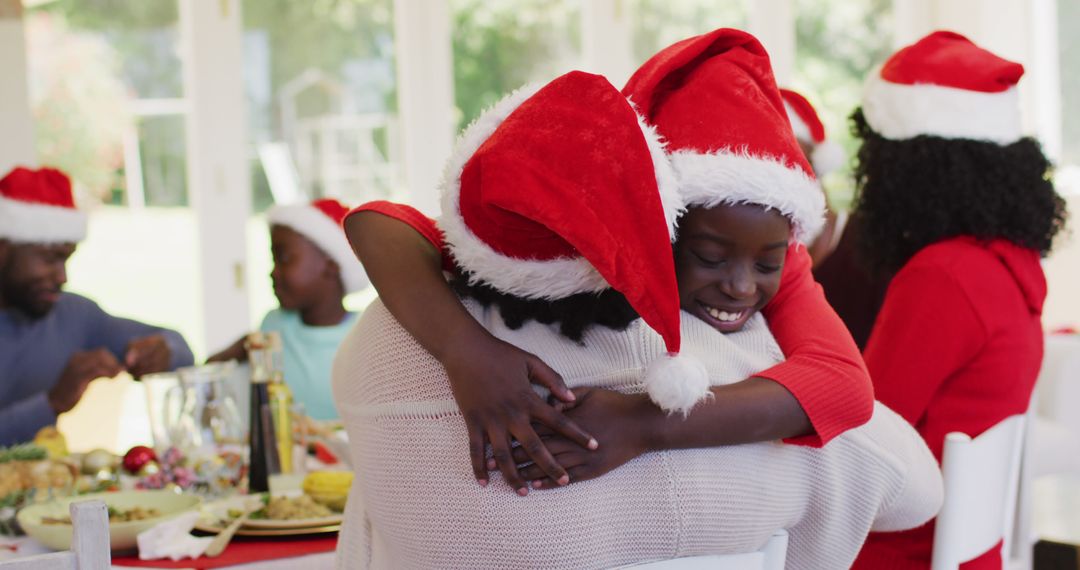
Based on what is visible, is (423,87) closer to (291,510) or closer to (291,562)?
(291,510)

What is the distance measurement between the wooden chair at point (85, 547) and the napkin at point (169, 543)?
0.46 metres

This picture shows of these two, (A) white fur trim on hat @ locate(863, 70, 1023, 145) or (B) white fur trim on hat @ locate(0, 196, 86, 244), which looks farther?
(B) white fur trim on hat @ locate(0, 196, 86, 244)

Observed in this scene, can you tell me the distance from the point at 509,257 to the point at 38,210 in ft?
7.95

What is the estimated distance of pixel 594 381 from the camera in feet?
3.23

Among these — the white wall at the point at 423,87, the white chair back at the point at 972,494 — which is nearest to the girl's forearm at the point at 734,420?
the white chair back at the point at 972,494

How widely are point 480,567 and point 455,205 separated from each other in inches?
12.6

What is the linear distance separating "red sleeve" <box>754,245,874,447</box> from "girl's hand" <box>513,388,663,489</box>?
159 millimetres

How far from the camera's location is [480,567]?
0.94 m

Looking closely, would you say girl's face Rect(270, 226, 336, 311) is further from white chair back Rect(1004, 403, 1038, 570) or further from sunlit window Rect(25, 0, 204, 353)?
white chair back Rect(1004, 403, 1038, 570)

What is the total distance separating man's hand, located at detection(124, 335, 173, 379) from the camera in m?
2.81

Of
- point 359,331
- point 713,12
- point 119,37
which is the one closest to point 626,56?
point 713,12

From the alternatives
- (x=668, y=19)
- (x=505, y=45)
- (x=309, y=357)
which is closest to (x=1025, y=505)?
(x=309, y=357)

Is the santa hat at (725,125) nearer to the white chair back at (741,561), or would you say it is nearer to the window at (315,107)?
the white chair back at (741,561)

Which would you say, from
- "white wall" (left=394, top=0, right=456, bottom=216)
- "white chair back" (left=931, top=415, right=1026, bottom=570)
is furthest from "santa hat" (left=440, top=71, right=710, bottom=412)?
"white wall" (left=394, top=0, right=456, bottom=216)
